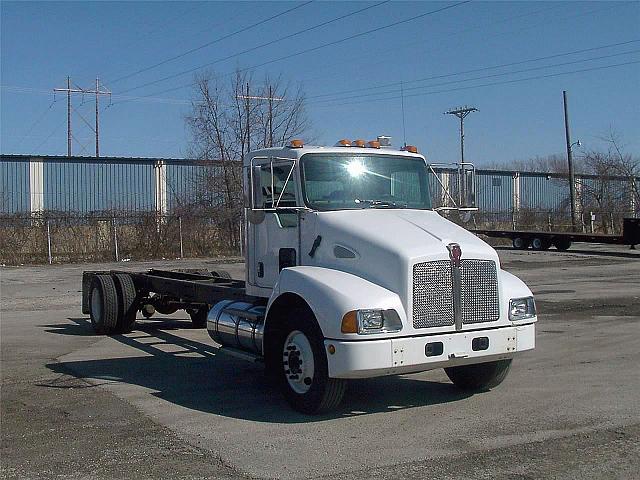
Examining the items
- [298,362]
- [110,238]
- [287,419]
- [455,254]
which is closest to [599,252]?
[110,238]

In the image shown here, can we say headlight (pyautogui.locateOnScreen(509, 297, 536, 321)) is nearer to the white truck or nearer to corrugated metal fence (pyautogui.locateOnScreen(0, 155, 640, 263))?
the white truck

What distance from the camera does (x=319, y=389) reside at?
305 inches

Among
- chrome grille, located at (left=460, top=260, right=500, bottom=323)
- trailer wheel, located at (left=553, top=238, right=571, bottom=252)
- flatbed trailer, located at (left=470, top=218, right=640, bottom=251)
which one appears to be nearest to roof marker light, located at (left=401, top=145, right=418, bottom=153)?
chrome grille, located at (left=460, top=260, right=500, bottom=323)

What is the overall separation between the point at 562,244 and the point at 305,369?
34033mm

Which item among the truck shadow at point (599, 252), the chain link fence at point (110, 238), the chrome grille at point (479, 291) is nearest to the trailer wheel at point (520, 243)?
the truck shadow at point (599, 252)

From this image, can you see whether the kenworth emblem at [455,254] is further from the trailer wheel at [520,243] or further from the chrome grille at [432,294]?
the trailer wheel at [520,243]

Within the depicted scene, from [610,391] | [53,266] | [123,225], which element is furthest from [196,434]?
[123,225]

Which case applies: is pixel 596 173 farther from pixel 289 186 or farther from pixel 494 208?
pixel 289 186

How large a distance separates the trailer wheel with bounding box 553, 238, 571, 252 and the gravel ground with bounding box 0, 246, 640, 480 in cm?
2673

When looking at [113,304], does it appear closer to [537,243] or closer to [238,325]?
[238,325]

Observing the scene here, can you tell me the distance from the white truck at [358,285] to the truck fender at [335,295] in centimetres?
1

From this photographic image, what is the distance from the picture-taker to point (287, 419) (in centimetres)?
791

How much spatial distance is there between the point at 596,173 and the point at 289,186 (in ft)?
176

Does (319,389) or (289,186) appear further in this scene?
(289,186)
